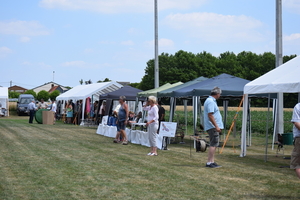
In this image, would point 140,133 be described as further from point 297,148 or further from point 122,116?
point 297,148

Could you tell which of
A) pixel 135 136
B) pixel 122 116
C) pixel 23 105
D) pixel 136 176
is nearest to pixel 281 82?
pixel 136 176

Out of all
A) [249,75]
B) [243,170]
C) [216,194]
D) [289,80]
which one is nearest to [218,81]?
[289,80]

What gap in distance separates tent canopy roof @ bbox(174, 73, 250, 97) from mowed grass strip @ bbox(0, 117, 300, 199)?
2849 millimetres

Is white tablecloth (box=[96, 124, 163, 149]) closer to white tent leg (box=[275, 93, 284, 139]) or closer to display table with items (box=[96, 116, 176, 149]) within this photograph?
display table with items (box=[96, 116, 176, 149])

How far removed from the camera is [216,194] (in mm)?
6930

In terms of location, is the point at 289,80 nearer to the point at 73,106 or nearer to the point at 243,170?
the point at 243,170

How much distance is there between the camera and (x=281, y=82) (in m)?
10.6

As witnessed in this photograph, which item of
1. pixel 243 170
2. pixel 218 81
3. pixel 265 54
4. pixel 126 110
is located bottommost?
pixel 243 170

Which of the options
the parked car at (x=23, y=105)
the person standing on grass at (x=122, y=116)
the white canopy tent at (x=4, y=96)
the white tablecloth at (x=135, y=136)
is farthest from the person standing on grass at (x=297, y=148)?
the parked car at (x=23, y=105)

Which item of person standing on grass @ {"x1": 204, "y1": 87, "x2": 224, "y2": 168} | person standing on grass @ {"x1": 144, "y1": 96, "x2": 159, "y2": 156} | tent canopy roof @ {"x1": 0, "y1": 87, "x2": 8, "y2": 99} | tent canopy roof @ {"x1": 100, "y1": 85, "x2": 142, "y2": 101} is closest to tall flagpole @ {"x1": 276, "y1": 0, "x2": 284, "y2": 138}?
person standing on grass @ {"x1": 144, "y1": 96, "x2": 159, "y2": 156}

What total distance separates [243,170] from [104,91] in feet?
66.4

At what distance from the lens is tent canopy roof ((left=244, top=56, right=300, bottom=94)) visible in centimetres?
1031

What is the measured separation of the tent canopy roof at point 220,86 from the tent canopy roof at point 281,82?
311 cm

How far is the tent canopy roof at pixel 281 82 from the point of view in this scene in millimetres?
10312
